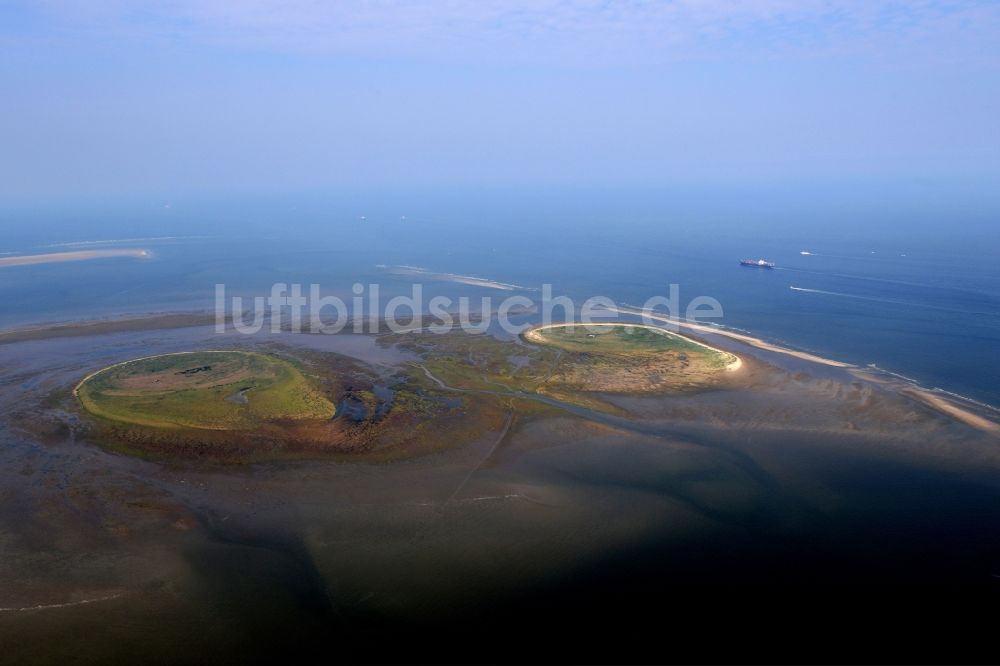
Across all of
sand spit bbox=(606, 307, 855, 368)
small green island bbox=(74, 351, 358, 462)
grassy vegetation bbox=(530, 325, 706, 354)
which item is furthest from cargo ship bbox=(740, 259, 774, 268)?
small green island bbox=(74, 351, 358, 462)

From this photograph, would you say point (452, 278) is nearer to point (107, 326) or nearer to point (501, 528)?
point (107, 326)

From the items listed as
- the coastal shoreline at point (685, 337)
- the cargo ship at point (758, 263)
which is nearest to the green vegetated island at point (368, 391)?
the coastal shoreline at point (685, 337)

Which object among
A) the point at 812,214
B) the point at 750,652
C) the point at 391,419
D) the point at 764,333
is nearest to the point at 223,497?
the point at 391,419

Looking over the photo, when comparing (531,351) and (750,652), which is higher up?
(531,351)

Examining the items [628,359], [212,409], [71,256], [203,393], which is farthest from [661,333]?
[71,256]

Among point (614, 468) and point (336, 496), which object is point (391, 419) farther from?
point (614, 468)

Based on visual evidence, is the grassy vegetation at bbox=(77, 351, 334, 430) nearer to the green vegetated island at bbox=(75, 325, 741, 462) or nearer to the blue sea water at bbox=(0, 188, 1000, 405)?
the green vegetated island at bbox=(75, 325, 741, 462)
